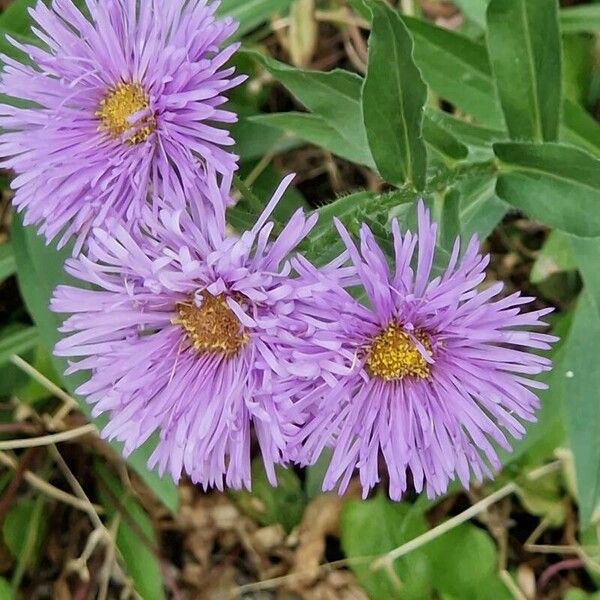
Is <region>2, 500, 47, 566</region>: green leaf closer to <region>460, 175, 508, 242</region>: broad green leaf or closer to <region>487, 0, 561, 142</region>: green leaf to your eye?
<region>460, 175, 508, 242</region>: broad green leaf

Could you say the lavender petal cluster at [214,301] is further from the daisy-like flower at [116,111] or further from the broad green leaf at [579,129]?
the broad green leaf at [579,129]

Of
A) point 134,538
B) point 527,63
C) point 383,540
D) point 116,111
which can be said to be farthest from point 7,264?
point 527,63

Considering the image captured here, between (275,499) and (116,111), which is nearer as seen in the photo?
(116,111)

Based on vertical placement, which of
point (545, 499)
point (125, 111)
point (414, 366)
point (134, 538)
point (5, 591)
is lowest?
point (5, 591)

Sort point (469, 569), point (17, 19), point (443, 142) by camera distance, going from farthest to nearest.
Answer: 1. point (469, 569)
2. point (17, 19)
3. point (443, 142)

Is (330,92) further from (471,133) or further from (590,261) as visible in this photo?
(590,261)

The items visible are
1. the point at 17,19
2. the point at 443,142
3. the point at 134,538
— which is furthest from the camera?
the point at 134,538

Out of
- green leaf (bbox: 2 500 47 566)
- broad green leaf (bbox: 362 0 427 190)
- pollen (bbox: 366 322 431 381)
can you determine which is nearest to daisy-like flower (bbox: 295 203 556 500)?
pollen (bbox: 366 322 431 381)
